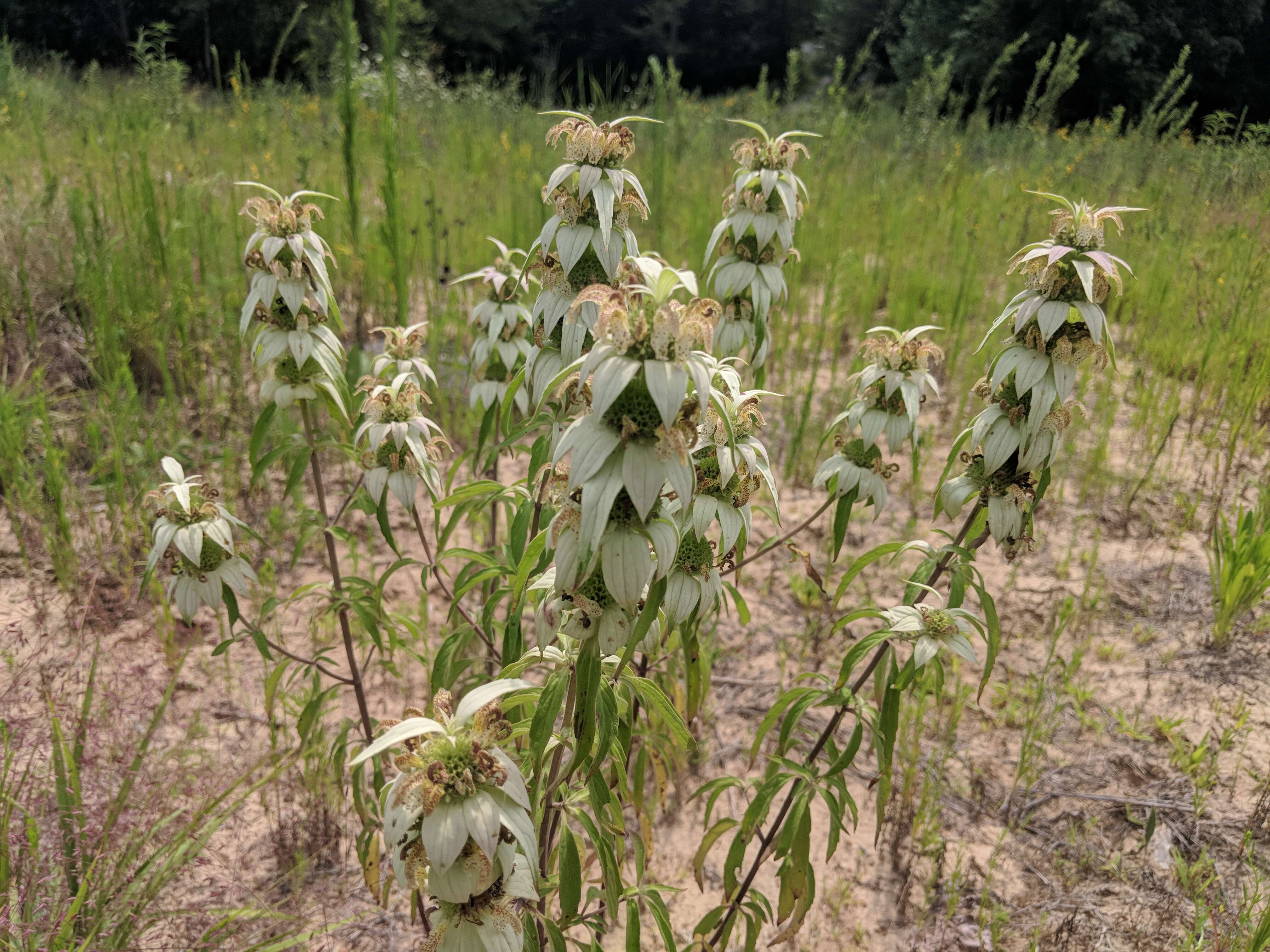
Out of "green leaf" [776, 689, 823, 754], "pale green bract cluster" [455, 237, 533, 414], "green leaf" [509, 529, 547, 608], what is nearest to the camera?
"green leaf" [509, 529, 547, 608]

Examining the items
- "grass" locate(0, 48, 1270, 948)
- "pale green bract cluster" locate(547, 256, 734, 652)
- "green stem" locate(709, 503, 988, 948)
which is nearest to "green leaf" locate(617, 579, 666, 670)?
"pale green bract cluster" locate(547, 256, 734, 652)

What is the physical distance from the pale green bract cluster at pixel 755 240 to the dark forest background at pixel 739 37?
254 centimetres

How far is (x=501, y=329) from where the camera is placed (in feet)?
7.15

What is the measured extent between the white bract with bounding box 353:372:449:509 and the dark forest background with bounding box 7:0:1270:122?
8.73 feet

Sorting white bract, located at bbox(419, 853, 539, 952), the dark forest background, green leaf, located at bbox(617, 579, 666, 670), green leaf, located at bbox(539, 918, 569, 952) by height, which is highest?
the dark forest background

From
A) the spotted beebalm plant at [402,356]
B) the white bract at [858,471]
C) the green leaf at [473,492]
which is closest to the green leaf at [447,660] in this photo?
the green leaf at [473,492]

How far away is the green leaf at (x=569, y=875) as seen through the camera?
1.25 m

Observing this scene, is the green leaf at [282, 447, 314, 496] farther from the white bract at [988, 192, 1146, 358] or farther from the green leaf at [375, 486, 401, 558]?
the white bract at [988, 192, 1146, 358]

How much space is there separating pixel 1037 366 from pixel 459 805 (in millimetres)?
1326

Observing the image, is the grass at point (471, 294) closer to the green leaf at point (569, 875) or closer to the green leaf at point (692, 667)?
the green leaf at point (692, 667)

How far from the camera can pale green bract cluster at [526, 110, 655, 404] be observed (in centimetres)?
136

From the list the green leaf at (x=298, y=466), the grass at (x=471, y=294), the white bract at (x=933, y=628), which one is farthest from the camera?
the grass at (x=471, y=294)

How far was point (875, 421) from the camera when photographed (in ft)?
5.91

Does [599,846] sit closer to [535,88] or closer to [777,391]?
[777,391]
